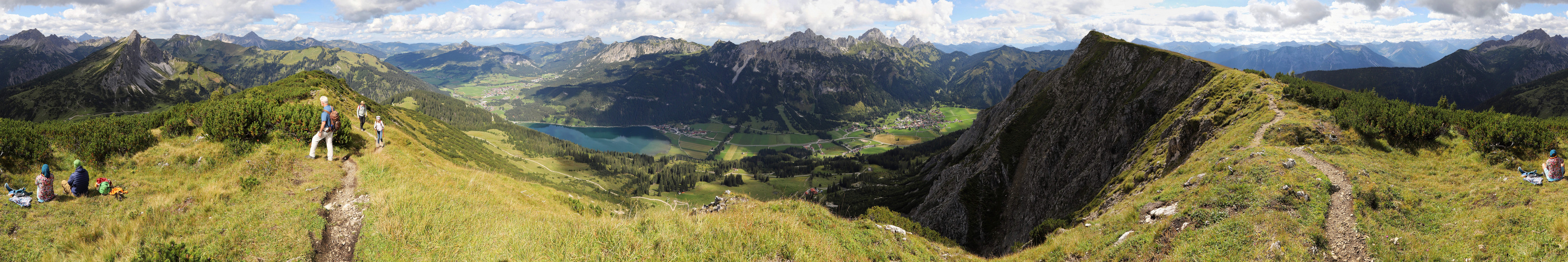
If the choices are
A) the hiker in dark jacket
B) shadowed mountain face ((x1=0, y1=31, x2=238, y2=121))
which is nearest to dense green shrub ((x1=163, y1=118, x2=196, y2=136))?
the hiker in dark jacket

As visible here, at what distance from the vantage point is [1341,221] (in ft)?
60.4

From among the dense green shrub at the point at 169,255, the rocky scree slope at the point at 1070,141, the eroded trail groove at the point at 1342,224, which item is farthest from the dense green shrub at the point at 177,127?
the rocky scree slope at the point at 1070,141

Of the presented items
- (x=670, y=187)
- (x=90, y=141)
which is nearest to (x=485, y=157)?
(x=670, y=187)

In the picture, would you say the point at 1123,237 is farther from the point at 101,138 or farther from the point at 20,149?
the point at 20,149

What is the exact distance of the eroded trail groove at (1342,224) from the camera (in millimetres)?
16656

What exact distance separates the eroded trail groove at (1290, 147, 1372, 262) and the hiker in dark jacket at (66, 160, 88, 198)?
133ft

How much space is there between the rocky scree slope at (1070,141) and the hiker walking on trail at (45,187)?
161ft

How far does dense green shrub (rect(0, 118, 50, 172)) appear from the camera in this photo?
1788 centimetres

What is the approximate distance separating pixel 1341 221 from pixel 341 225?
113 ft

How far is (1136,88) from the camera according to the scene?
5981cm

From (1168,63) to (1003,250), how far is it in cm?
3170

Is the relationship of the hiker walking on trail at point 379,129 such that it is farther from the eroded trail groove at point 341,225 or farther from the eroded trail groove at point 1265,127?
the eroded trail groove at point 1265,127

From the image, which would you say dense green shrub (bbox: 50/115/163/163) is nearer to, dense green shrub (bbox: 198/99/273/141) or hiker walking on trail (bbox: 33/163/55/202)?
dense green shrub (bbox: 198/99/273/141)

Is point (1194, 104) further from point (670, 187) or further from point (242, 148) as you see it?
point (670, 187)
